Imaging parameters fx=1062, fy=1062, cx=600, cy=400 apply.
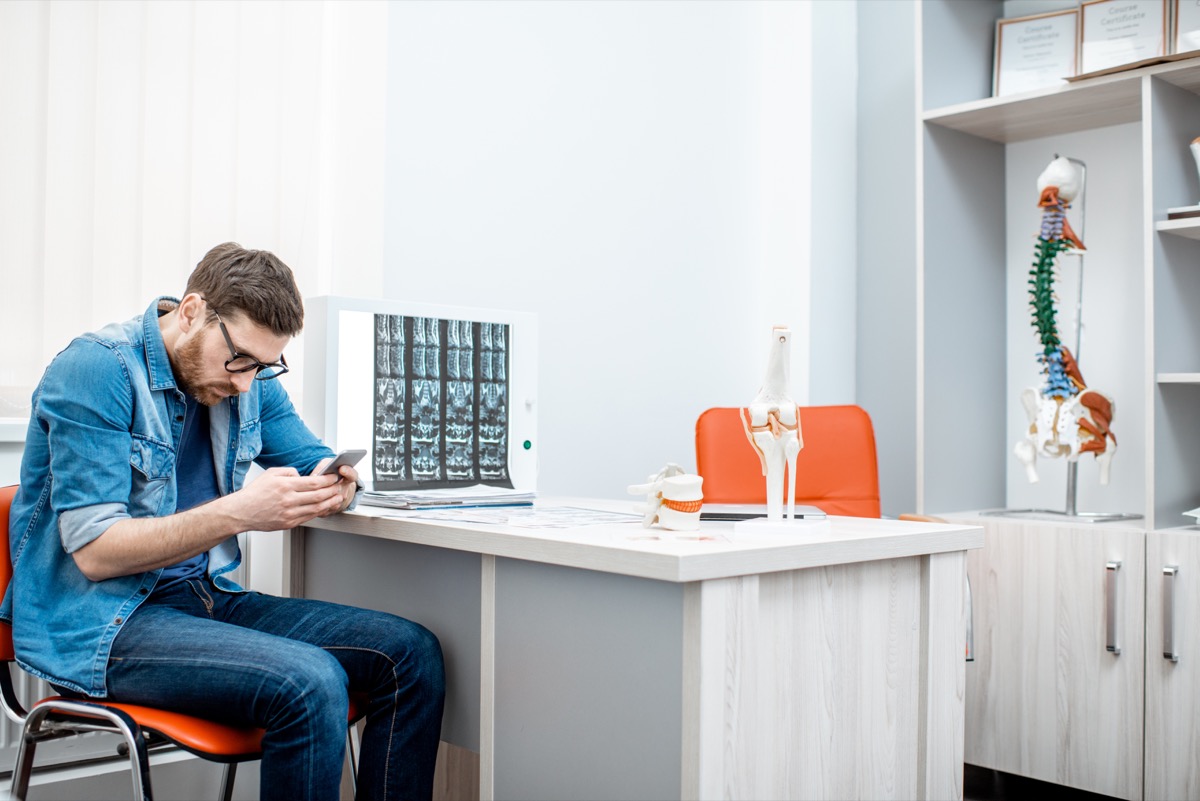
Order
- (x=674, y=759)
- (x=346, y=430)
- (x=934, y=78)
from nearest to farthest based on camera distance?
(x=674, y=759)
(x=346, y=430)
(x=934, y=78)

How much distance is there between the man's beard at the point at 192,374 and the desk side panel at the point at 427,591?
39cm

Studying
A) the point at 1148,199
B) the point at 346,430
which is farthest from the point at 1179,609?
the point at 346,430

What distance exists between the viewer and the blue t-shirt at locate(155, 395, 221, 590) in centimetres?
170

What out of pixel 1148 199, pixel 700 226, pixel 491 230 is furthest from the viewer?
pixel 700 226

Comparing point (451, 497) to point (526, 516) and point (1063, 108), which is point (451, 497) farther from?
point (1063, 108)

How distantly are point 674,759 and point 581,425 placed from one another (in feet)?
5.21

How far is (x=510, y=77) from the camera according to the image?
2.72m

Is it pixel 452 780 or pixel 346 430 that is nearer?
pixel 346 430

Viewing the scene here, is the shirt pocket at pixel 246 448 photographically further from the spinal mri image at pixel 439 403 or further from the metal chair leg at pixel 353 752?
the metal chair leg at pixel 353 752

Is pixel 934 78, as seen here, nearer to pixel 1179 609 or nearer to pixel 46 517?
pixel 1179 609

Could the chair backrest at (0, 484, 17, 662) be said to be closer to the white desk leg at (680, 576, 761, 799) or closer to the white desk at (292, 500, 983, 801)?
the white desk at (292, 500, 983, 801)

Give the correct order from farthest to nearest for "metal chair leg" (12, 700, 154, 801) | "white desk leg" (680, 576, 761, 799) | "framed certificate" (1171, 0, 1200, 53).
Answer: "framed certificate" (1171, 0, 1200, 53), "metal chair leg" (12, 700, 154, 801), "white desk leg" (680, 576, 761, 799)

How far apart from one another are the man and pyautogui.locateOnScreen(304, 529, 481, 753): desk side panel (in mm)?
39

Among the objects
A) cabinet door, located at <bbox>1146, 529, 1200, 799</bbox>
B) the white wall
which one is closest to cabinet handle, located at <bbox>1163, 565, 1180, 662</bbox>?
cabinet door, located at <bbox>1146, 529, 1200, 799</bbox>
